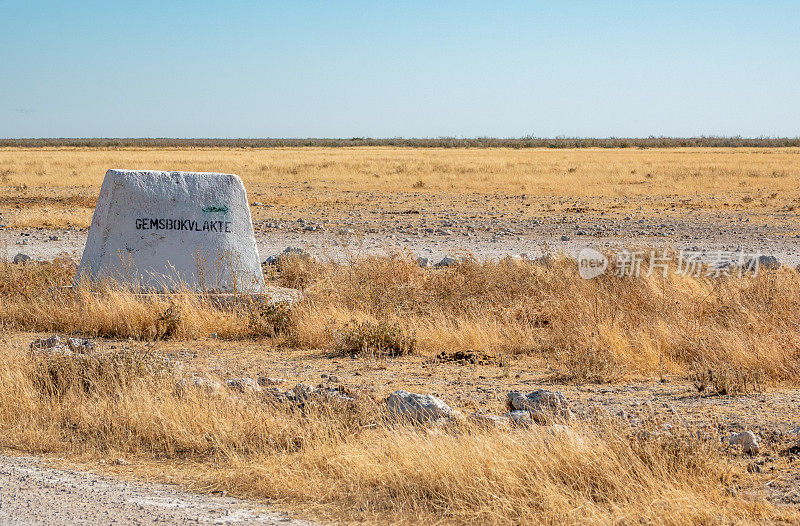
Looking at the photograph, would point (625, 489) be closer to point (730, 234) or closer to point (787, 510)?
point (787, 510)

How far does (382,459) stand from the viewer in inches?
185

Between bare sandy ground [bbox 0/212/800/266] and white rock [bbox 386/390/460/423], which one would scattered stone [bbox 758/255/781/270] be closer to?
bare sandy ground [bbox 0/212/800/266]

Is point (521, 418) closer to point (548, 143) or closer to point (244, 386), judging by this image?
point (244, 386)

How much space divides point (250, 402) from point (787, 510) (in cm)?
332

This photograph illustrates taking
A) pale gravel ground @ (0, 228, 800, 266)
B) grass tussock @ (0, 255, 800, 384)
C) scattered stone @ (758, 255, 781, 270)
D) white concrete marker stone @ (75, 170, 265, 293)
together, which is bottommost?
pale gravel ground @ (0, 228, 800, 266)

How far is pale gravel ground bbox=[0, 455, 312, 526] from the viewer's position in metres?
4.13

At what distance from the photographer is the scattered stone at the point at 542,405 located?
523 centimetres

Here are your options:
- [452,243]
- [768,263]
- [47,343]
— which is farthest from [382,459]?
[452,243]

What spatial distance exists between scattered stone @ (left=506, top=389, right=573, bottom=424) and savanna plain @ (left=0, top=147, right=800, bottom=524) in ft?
0.08

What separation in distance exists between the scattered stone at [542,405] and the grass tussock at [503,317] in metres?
1.35

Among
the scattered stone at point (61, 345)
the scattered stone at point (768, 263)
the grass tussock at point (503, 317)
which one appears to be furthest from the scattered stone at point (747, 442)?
the scattered stone at point (768, 263)

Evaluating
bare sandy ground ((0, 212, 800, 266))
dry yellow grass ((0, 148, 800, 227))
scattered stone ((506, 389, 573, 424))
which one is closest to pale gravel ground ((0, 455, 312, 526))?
scattered stone ((506, 389, 573, 424))

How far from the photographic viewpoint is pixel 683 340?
24.7 feet

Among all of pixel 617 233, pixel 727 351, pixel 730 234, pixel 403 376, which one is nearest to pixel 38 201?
pixel 617 233
